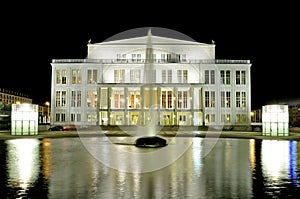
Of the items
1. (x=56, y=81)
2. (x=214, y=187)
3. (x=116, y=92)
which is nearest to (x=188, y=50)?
(x=116, y=92)

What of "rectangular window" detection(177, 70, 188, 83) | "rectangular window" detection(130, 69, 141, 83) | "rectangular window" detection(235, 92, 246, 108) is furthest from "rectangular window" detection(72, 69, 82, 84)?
"rectangular window" detection(235, 92, 246, 108)

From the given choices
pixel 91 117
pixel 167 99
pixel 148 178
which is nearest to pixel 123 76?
pixel 167 99

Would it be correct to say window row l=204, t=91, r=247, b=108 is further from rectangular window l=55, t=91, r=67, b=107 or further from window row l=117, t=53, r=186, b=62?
rectangular window l=55, t=91, r=67, b=107

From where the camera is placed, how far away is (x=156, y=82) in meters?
64.0

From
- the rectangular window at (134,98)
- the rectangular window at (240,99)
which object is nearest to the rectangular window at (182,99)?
the rectangular window at (134,98)

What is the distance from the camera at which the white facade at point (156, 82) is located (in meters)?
63.8

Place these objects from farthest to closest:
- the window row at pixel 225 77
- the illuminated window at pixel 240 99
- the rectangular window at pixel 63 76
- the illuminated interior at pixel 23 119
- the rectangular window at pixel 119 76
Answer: the rectangular window at pixel 63 76, the illuminated window at pixel 240 99, the window row at pixel 225 77, the rectangular window at pixel 119 76, the illuminated interior at pixel 23 119

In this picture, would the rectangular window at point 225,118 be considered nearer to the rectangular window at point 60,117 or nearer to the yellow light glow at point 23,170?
the rectangular window at point 60,117

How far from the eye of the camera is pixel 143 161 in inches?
615

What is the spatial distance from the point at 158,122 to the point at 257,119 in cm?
6889

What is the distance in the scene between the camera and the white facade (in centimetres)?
6384

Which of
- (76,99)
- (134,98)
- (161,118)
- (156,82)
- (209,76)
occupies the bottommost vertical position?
(161,118)

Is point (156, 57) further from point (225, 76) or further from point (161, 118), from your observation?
point (225, 76)

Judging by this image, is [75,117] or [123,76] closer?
[75,117]
